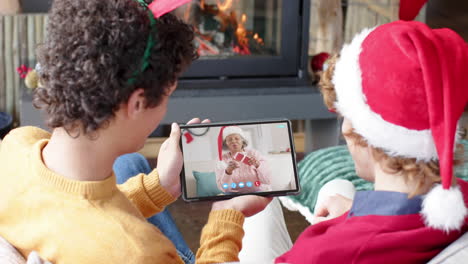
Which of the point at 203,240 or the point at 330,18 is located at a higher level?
the point at 330,18

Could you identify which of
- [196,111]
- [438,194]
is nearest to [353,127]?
[438,194]

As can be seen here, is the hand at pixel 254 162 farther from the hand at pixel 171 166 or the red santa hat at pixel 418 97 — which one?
the red santa hat at pixel 418 97

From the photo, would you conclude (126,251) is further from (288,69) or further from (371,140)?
(288,69)

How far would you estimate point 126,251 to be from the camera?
1070 mm

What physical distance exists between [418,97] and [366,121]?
0.10 metres

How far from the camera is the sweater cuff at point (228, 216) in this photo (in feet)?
4.24

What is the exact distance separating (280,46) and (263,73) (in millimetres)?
131

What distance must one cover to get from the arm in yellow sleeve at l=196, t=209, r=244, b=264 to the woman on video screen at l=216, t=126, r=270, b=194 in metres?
0.15

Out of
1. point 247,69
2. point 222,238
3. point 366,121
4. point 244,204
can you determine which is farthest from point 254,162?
point 247,69

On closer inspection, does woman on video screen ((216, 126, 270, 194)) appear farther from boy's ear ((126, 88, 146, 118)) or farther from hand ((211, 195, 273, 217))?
boy's ear ((126, 88, 146, 118))

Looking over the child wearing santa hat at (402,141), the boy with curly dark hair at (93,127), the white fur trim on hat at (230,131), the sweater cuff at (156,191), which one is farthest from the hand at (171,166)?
the child wearing santa hat at (402,141)

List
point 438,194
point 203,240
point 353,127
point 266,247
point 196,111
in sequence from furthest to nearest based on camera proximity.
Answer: point 196,111 → point 266,247 → point 203,240 → point 353,127 → point 438,194

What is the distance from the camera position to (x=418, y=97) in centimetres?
103

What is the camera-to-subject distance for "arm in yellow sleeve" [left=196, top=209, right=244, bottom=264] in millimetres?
1233
